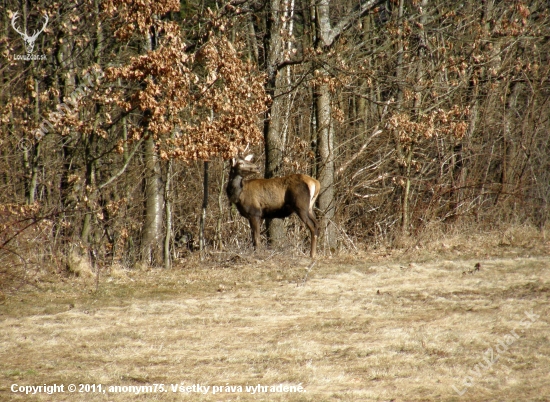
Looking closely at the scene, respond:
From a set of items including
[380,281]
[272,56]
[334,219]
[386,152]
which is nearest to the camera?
[380,281]

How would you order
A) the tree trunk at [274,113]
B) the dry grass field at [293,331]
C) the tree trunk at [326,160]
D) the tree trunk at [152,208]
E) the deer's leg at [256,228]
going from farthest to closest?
the tree trunk at [152,208]
the tree trunk at [326,160]
the tree trunk at [274,113]
the deer's leg at [256,228]
the dry grass field at [293,331]

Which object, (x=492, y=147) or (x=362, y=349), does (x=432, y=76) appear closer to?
(x=492, y=147)

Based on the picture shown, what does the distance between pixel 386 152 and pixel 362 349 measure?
376 inches

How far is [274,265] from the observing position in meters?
12.5

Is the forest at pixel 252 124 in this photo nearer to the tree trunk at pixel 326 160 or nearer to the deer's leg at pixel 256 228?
the tree trunk at pixel 326 160

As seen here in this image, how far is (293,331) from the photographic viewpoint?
8.56m

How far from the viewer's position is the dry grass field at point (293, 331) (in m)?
6.65

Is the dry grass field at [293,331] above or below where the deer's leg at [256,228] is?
below

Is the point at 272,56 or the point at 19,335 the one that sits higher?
the point at 272,56

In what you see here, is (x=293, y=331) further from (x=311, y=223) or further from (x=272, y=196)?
(x=272, y=196)

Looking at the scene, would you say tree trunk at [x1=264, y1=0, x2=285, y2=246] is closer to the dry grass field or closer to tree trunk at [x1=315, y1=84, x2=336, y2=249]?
tree trunk at [x1=315, y1=84, x2=336, y2=249]

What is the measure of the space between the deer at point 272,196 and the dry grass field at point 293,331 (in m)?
0.71

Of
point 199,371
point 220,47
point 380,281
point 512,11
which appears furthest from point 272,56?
point 199,371

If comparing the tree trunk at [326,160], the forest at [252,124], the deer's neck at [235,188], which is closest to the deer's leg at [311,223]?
the forest at [252,124]
